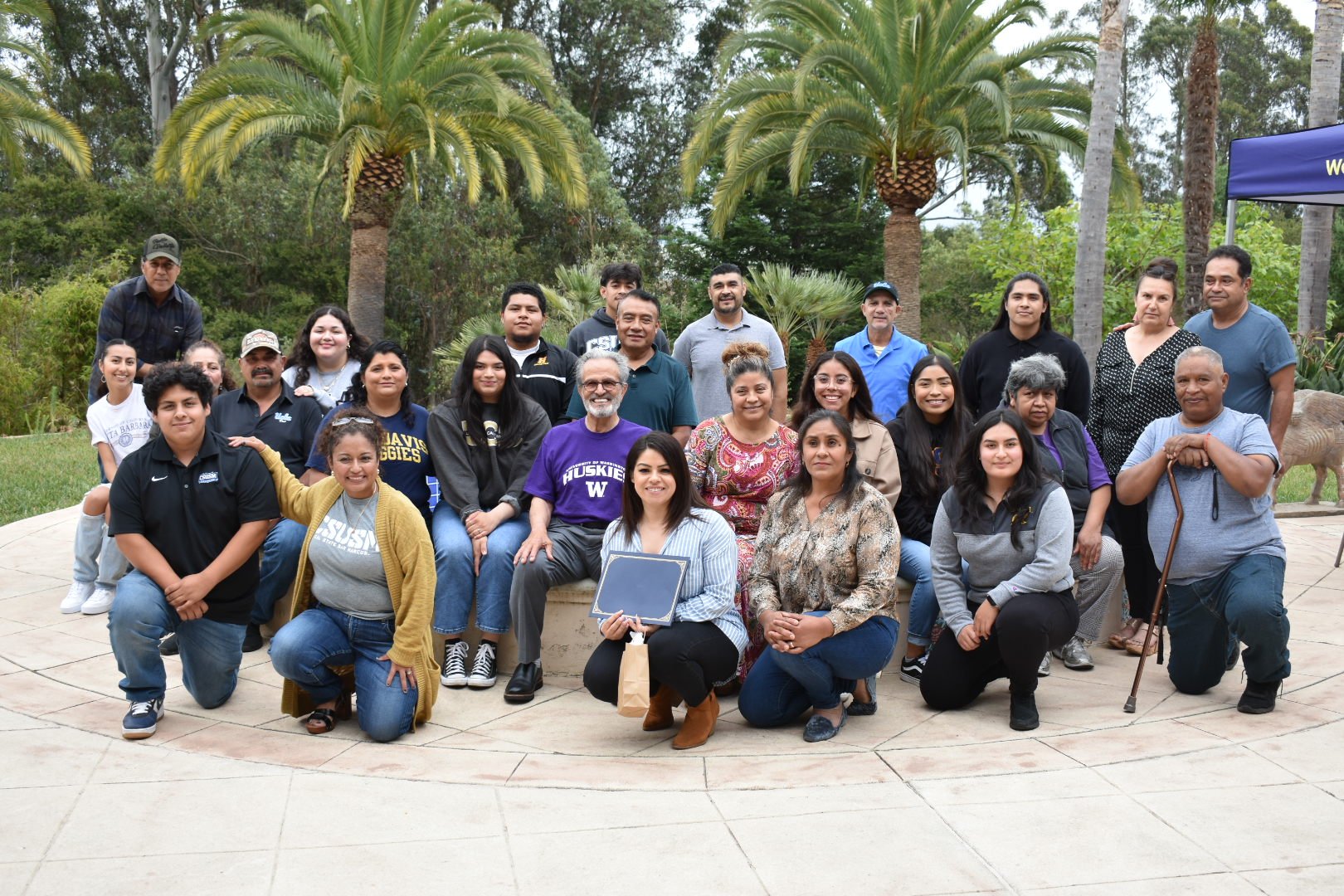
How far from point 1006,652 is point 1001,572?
0.35 meters

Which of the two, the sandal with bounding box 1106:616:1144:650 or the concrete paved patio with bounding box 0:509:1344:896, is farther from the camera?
the sandal with bounding box 1106:616:1144:650

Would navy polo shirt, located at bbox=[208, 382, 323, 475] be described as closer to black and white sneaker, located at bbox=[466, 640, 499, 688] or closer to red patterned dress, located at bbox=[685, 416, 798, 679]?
black and white sneaker, located at bbox=[466, 640, 499, 688]

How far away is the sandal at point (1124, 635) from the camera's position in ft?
18.9

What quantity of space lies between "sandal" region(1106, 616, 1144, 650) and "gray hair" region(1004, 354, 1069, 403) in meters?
1.39

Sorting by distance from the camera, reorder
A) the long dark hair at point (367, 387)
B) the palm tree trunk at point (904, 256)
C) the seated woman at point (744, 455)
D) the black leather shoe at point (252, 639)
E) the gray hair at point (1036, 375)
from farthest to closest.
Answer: the palm tree trunk at point (904, 256) < the black leather shoe at point (252, 639) < the long dark hair at point (367, 387) < the gray hair at point (1036, 375) < the seated woman at point (744, 455)

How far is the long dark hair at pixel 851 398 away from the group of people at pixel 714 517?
0.05 feet

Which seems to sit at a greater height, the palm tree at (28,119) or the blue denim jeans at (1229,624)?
the palm tree at (28,119)

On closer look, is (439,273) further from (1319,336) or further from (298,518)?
(298,518)

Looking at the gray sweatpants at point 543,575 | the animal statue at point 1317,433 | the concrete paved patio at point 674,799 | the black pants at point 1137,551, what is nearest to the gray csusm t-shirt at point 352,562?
the concrete paved patio at point 674,799

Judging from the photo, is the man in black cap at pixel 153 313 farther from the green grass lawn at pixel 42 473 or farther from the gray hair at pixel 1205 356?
the gray hair at pixel 1205 356

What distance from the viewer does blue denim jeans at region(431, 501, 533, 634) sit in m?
5.18

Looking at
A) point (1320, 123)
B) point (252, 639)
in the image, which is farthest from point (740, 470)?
point (1320, 123)

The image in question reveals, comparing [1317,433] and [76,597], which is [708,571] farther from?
[1317,433]

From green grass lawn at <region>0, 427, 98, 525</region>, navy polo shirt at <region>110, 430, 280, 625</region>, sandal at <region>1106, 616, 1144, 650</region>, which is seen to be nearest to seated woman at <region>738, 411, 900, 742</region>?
sandal at <region>1106, 616, 1144, 650</region>
